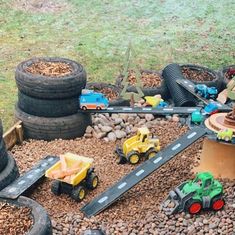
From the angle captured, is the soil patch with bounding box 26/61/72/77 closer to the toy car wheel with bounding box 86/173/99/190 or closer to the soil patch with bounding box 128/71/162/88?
the soil patch with bounding box 128/71/162/88

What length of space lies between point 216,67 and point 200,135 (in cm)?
418

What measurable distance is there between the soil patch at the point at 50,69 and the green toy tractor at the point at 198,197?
234 centimetres

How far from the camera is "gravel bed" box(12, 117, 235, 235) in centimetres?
506

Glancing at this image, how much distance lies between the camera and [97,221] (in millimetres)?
5148

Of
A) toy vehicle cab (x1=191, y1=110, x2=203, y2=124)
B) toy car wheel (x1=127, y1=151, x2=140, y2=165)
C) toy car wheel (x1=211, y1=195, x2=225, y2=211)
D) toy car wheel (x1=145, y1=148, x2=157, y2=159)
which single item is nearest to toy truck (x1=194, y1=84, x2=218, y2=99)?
toy vehicle cab (x1=191, y1=110, x2=203, y2=124)

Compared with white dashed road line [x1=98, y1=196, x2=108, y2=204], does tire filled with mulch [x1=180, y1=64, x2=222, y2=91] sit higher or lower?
lower

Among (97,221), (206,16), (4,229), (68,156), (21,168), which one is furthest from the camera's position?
(206,16)

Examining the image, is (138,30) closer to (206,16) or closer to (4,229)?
(206,16)

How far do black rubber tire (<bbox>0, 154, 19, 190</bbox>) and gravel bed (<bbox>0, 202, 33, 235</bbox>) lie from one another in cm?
43

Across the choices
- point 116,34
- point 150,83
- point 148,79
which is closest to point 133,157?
point 150,83

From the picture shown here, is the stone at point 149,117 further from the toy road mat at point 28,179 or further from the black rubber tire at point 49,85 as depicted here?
the toy road mat at point 28,179

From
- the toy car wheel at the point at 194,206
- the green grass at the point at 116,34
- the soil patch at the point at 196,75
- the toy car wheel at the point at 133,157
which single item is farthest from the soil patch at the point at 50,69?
the toy car wheel at the point at 194,206

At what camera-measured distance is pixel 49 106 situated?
657cm

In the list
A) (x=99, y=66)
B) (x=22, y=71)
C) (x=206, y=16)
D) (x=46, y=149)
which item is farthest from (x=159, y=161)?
(x=206, y=16)
